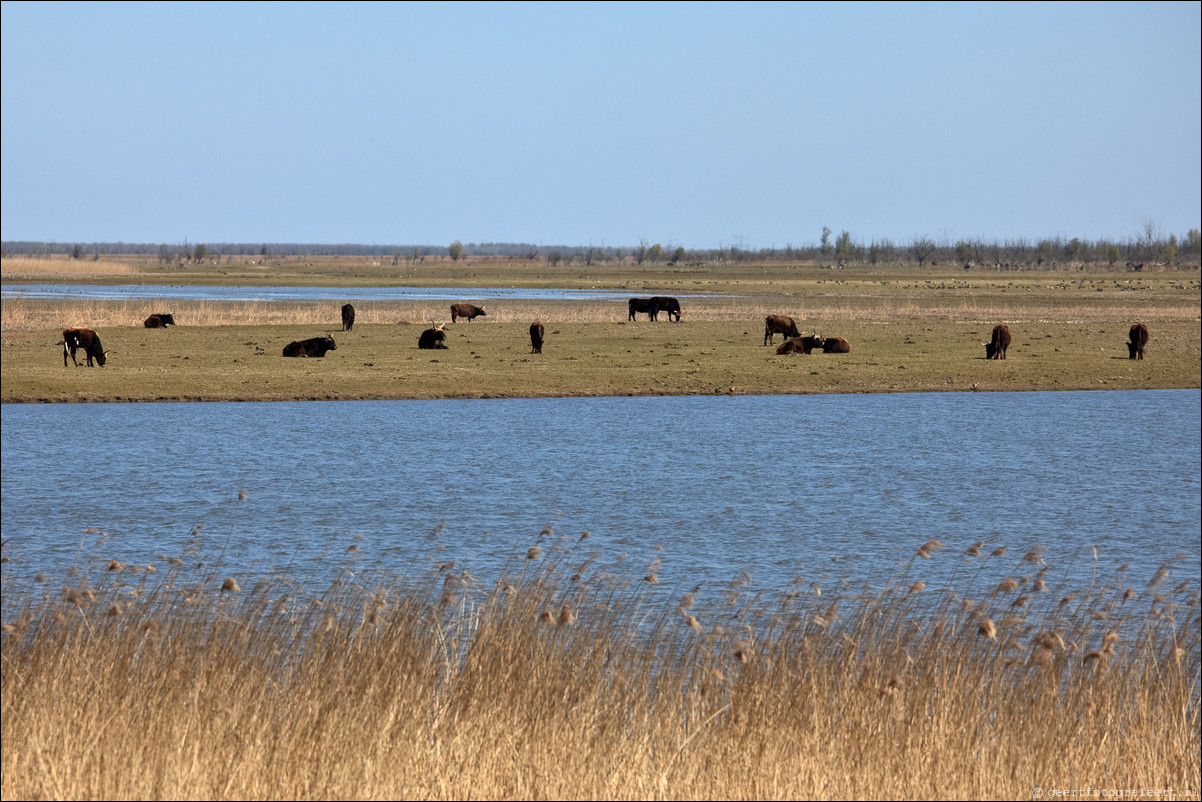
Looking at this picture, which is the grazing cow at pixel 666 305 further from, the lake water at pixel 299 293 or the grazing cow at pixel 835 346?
the lake water at pixel 299 293

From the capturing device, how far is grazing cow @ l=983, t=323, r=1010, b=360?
42344mm

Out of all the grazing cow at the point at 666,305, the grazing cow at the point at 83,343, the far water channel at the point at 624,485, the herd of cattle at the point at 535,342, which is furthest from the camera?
the grazing cow at the point at 666,305

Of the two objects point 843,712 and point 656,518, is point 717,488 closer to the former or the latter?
point 656,518

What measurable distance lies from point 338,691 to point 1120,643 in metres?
7.36

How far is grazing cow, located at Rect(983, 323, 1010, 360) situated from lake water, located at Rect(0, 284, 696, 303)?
39.9 metres

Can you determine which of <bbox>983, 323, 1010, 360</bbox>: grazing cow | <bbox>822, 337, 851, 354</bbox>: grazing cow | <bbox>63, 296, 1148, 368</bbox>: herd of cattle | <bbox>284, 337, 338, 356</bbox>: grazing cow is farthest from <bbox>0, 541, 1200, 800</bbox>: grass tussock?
<bbox>822, 337, 851, 354</bbox>: grazing cow

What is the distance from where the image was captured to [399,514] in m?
19.9

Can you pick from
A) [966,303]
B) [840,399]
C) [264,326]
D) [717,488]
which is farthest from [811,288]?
[717,488]

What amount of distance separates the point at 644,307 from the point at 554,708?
5094cm

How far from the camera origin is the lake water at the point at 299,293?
83188 millimetres

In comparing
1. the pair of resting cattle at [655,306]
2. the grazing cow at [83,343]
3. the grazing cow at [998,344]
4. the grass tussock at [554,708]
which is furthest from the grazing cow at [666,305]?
the grass tussock at [554,708]

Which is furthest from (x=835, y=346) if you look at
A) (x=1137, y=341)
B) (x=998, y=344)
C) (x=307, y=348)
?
(x=307, y=348)

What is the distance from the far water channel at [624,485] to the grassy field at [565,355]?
5.45 feet

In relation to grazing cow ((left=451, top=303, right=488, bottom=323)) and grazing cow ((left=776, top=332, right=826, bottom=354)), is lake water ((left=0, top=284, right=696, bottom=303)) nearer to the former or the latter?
grazing cow ((left=451, top=303, right=488, bottom=323))
